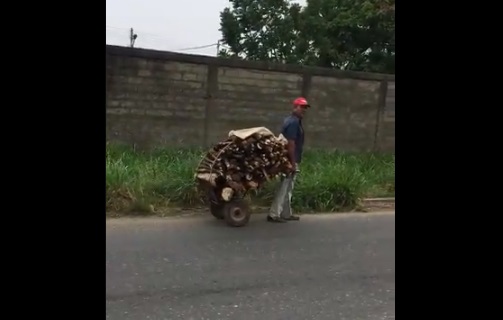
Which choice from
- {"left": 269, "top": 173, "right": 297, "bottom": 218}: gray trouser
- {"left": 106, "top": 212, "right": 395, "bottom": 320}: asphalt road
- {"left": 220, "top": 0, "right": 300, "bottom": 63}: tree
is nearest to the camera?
{"left": 106, "top": 212, "right": 395, "bottom": 320}: asphalt road

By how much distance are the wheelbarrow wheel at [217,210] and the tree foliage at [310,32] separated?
390 inches

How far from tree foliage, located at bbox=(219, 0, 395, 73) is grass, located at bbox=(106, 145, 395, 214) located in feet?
24.1

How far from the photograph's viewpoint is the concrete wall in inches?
380

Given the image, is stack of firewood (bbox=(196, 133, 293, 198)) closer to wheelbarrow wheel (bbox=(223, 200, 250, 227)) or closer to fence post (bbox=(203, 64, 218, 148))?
wheelbarrow wheel (bbox=(223, 200, 250, 227))

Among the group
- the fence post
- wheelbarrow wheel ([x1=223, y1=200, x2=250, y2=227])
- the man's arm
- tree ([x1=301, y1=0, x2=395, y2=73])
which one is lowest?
wheelbarrow wheel ([x1=223, y1=200, x2=250, y2=227])

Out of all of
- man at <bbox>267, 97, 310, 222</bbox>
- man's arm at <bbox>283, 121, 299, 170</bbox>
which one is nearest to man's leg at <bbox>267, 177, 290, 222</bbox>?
man at <bbox>267, 97, 310, 222</bbox>

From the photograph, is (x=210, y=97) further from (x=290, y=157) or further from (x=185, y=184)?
(x=290, y=157)

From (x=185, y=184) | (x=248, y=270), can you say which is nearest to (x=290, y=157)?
(x=185, y=184)

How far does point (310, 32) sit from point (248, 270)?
16.9 metres

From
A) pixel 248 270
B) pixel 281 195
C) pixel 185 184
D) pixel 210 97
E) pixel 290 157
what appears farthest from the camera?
pixel 210 97

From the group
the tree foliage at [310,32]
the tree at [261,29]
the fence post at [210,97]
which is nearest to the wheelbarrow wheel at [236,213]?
the fence post at [210,97]

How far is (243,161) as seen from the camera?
6613mm
